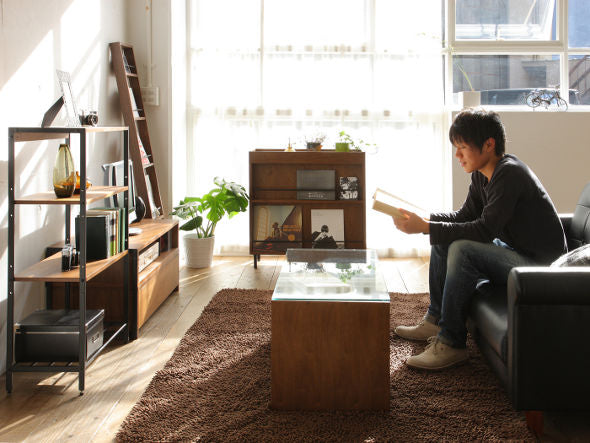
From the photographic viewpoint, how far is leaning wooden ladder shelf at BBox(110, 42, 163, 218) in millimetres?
4582

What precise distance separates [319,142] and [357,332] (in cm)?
256

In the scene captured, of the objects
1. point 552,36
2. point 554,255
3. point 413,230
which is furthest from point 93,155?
point 552,36

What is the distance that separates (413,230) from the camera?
3035mm

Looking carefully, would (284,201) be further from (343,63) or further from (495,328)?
(495,328)

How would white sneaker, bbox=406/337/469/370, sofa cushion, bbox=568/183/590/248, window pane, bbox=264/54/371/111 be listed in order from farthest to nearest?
window pane, bbox=264/54/371/111 < sofa cushion, bbox=568/183/590/248 < white sneaker, bbox=406/337/469/370

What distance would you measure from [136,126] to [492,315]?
2.93 metres

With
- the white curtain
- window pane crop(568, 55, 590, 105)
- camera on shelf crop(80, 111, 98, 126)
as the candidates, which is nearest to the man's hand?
camera on shelf crop(80, 111, 98, 126)

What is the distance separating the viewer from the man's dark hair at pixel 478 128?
116 inches

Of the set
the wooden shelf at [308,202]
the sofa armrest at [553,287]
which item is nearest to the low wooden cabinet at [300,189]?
the wooden shelf at [308,202]

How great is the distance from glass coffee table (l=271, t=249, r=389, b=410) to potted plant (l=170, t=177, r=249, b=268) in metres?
2.51

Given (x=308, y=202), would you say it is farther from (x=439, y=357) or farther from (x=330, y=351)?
(x=330, y=351)

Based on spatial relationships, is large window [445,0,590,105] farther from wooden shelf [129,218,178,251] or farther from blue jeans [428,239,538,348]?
blue jeans [428,239,538,348]

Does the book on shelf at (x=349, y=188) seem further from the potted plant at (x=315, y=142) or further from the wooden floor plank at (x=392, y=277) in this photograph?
the wooden floor plank at (x=392, y=277)

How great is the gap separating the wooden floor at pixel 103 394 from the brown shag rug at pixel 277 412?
9 cm
